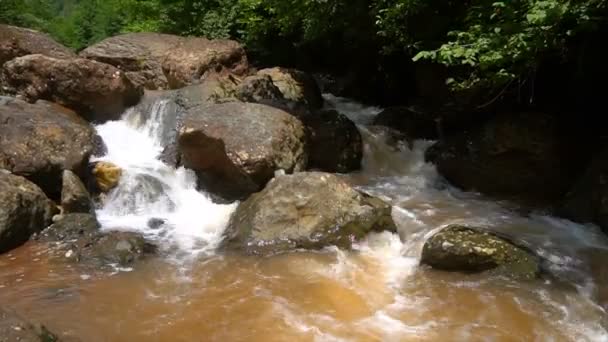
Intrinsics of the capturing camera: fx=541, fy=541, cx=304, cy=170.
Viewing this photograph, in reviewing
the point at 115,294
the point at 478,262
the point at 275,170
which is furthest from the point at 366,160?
the point at 115,294

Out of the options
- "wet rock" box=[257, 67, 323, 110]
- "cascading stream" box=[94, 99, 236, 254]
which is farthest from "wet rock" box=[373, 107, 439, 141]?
"cascading stream" box=[94, 99, 236, 254]

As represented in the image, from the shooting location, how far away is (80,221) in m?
7.24

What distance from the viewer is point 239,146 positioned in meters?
8.02

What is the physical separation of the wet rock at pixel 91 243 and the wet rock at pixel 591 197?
564 centimetres

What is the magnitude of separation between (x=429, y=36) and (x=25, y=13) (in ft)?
73.3

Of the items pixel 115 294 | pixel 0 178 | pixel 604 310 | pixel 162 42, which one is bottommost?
pixel 115 294

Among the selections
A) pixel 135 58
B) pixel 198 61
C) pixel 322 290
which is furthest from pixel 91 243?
pixel 135 58

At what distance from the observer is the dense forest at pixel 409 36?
5.98m

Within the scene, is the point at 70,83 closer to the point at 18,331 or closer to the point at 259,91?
the point at 259,91

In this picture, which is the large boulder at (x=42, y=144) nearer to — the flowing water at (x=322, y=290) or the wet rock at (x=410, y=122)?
the flowing water at (x=322, y=290)

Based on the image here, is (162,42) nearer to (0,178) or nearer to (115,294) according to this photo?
(0,178)

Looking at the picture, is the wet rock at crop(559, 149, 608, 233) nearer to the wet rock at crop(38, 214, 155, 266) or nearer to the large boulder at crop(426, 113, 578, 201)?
the large boulder at crop(426, 113, 578, 201)

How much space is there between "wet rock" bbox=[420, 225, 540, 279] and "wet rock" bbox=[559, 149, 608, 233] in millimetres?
1569

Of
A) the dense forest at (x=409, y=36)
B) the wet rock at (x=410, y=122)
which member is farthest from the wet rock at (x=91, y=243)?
the wet rock at (x=410, y=122)
